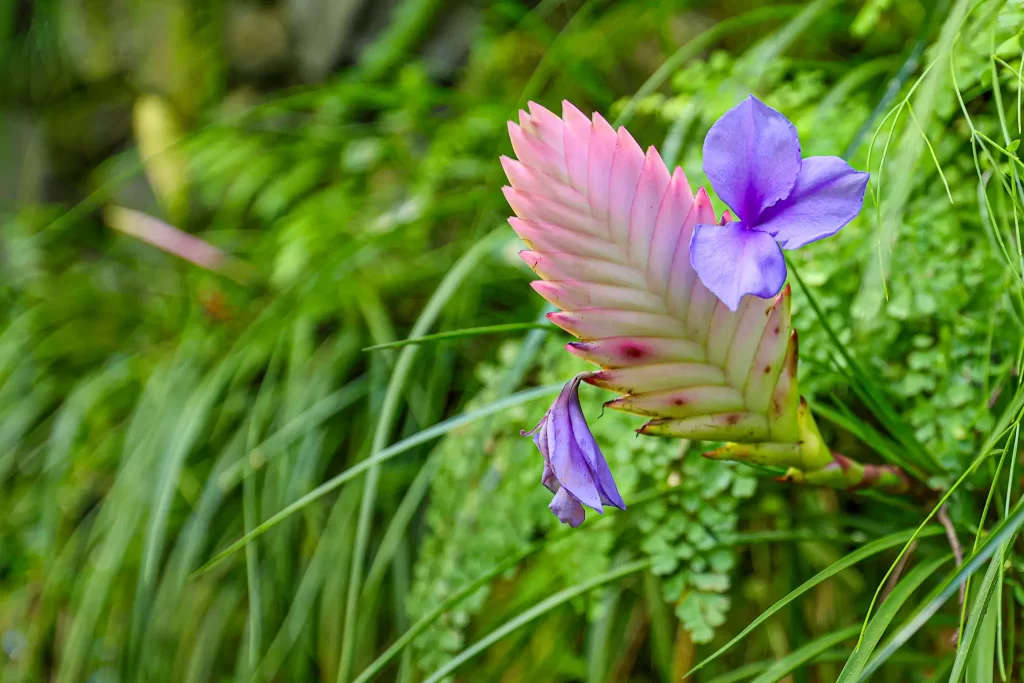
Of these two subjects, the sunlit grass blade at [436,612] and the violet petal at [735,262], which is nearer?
the violet petal at [735,262]

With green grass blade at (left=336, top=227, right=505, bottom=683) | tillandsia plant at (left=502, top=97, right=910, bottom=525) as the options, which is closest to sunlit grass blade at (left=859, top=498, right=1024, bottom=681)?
tillandsia plant at (left=502, top=97, right=910, bottom=525)

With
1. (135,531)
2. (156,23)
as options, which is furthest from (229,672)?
(156,23)

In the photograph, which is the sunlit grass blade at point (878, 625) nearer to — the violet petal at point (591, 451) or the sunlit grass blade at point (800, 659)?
the sunlit grass blade at point (800, 659)

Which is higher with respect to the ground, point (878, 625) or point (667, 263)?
point (667, 263)

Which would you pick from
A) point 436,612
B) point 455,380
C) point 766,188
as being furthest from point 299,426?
point 766,188

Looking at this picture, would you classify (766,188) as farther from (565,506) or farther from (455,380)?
(455,380)

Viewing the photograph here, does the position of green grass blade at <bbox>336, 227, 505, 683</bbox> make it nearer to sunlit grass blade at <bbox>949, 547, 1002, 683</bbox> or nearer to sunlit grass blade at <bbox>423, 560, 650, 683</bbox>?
sunlit grass blade at <bbox>423, 560, 650, 683</bbox>

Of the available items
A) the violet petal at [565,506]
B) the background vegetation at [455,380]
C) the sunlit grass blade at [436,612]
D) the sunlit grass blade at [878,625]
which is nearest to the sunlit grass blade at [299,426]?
the background vegetation at [455,380]

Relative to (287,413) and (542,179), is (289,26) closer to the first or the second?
(287,413)
